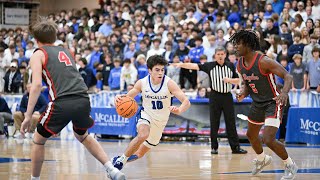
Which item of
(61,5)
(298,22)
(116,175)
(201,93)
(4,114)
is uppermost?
(61,5)

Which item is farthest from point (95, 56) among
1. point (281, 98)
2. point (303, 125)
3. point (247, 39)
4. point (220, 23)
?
point (281, 98)

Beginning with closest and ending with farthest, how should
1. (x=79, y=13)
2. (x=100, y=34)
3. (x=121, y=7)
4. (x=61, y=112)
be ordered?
(x=61, y=112) → (x=100, y=34) → (x=121, y=7) → (x=79, y=13)

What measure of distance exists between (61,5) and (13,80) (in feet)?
39.8

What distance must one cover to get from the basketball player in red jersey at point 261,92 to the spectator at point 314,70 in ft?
29.8

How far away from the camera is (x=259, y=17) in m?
23.7

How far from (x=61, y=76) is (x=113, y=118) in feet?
43.5

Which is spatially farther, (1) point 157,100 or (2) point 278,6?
(2) point 278,6

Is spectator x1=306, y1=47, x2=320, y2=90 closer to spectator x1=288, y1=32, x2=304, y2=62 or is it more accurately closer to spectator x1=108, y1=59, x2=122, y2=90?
spectator x1=288, y1=32, x2=304, y2=62

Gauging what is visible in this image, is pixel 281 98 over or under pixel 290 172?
over

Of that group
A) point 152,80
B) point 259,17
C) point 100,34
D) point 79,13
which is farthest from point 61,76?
point 79,13

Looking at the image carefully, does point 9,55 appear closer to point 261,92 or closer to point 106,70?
point 106,70

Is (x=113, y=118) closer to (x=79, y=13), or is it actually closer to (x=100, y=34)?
(x=100, y=34)

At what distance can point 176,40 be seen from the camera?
24484 millimetres

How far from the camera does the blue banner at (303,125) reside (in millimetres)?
18484
